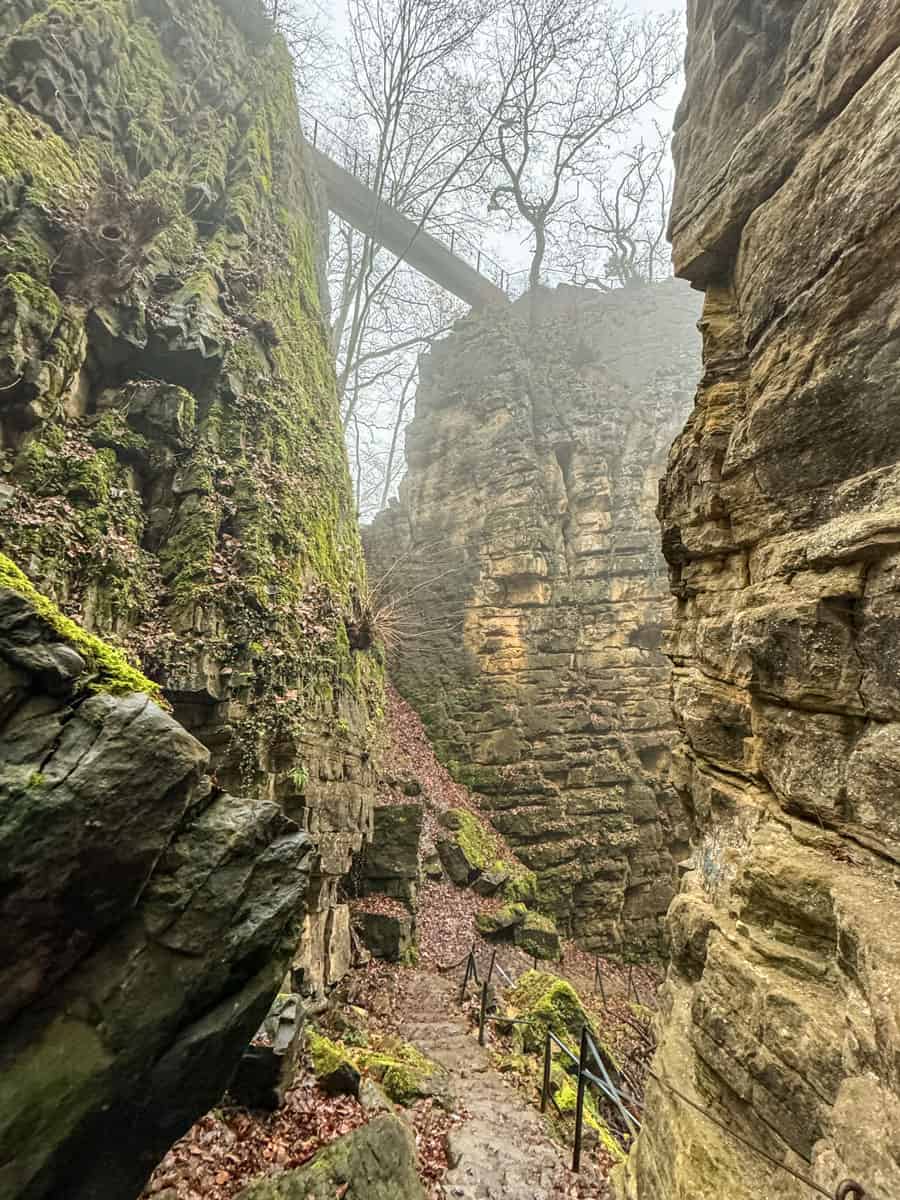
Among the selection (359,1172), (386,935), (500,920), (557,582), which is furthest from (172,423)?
(557,582)

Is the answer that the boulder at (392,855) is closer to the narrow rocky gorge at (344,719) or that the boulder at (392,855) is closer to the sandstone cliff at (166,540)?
the narrow rocky gorge at (344,719)

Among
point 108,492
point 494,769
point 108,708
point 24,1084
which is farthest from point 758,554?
point 494,769

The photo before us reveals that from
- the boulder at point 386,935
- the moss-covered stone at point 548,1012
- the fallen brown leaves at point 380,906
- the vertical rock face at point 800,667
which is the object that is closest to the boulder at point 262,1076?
the vertical rock face at point 800,667

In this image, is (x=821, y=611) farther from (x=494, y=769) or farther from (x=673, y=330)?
(x=673, y=330)

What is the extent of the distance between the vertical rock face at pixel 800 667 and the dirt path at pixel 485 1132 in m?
1.29

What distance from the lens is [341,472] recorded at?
1058 cm

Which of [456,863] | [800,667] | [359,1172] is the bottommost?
[456,863]

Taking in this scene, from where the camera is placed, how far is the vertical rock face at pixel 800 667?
A: 100 inches

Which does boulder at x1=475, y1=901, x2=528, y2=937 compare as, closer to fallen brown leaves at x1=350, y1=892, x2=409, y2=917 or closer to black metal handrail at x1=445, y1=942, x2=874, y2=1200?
black metal handrail at x1=445, y1=942, x2=874, y2=1200

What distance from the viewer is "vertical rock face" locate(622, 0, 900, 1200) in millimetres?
2549

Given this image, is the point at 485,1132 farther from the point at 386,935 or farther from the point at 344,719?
the point at 344,719

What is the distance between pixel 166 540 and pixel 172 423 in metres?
1.62

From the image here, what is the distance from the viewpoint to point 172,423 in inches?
259

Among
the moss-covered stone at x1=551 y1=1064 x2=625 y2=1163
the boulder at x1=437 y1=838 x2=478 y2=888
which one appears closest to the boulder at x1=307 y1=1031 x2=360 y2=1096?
the moss-covered stone at x1=551 y1=1064 x2=625 y2=1163
